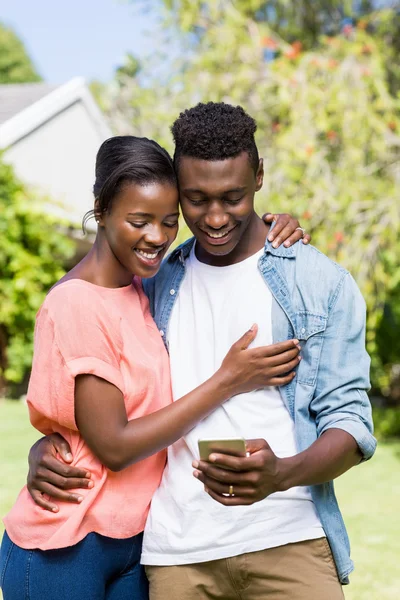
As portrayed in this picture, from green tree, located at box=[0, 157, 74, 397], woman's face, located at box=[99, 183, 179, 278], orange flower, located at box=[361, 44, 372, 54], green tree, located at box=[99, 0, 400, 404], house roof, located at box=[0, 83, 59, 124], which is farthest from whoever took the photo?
house roof, located at box=[0, 83, 59, 124]

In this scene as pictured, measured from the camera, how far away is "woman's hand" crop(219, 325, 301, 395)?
218cm

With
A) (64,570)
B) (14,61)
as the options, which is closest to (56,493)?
(64,570)

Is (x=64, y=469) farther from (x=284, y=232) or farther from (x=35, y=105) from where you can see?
(x=35, y=105)

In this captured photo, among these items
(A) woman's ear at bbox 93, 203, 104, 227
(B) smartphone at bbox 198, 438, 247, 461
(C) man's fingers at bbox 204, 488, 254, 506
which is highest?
(A) woman's ear at bbox 93, 203, 104, 227

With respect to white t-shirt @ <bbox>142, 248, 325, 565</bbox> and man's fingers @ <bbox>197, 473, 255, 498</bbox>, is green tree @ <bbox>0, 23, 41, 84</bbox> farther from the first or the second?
man's fingers @ <bbox>197, 473, 255, 498</bbox>

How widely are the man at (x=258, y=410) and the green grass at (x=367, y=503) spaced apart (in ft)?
9.81

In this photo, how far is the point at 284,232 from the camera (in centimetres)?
237

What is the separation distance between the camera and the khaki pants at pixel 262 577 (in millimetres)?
2156

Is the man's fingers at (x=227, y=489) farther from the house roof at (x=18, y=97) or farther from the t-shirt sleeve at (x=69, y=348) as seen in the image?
the house roof at (x=18, y=97)

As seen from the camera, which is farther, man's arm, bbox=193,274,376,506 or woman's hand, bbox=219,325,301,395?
woman's hand, bbox=219,325,301,395

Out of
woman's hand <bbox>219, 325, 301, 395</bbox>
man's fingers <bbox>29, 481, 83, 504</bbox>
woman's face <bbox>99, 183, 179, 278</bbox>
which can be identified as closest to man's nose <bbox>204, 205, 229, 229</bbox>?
woman's face <bbox>99, 183, 179, 278</bbox>

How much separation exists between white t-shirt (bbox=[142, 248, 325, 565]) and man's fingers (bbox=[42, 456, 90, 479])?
0.24 m

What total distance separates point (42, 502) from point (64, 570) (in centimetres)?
19

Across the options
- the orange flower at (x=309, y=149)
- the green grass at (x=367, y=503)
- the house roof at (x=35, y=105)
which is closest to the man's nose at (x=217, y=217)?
the green grass at (x=367, y=503)
